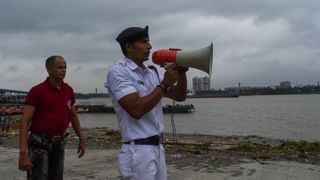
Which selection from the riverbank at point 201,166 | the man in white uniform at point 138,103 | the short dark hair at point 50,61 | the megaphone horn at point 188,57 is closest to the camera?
the man in white uniform at point 138,103

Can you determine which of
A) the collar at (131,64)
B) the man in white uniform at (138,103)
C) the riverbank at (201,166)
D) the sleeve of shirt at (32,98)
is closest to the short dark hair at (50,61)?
the sleeve of shirt at (32,98)

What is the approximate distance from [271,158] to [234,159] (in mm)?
1070

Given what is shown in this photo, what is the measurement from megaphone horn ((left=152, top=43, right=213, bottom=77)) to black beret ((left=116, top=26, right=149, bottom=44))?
0.64 feet

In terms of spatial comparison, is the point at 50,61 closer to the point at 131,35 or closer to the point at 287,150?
the point at 131,35

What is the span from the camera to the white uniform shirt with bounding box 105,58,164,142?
128 inches

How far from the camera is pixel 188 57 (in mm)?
3418

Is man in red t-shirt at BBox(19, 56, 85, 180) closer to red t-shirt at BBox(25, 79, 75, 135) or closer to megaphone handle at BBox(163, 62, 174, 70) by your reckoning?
red t-shirt at BBox(25, 79, 75, 135)

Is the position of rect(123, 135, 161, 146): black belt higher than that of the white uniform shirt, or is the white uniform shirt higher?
the white uniform shirt

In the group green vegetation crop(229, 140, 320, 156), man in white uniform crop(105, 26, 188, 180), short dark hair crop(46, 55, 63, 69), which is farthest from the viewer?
green vegetation crop(229, 140, 320, 156)

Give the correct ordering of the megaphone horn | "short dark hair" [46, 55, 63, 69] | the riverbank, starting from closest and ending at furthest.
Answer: the megaphone horn, "short dark hair" [46, 55, 63, 69], the riverbank

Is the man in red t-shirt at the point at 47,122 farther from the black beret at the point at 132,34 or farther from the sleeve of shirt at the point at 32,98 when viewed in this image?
the black beret at the point at 132,34

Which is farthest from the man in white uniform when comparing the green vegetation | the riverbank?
the green vegetation

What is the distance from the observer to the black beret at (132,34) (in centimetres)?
333

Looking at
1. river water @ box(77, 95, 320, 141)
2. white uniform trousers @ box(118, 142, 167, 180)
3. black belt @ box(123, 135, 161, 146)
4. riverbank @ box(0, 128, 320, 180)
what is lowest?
river water @ box(77, 95, 320, 141)
